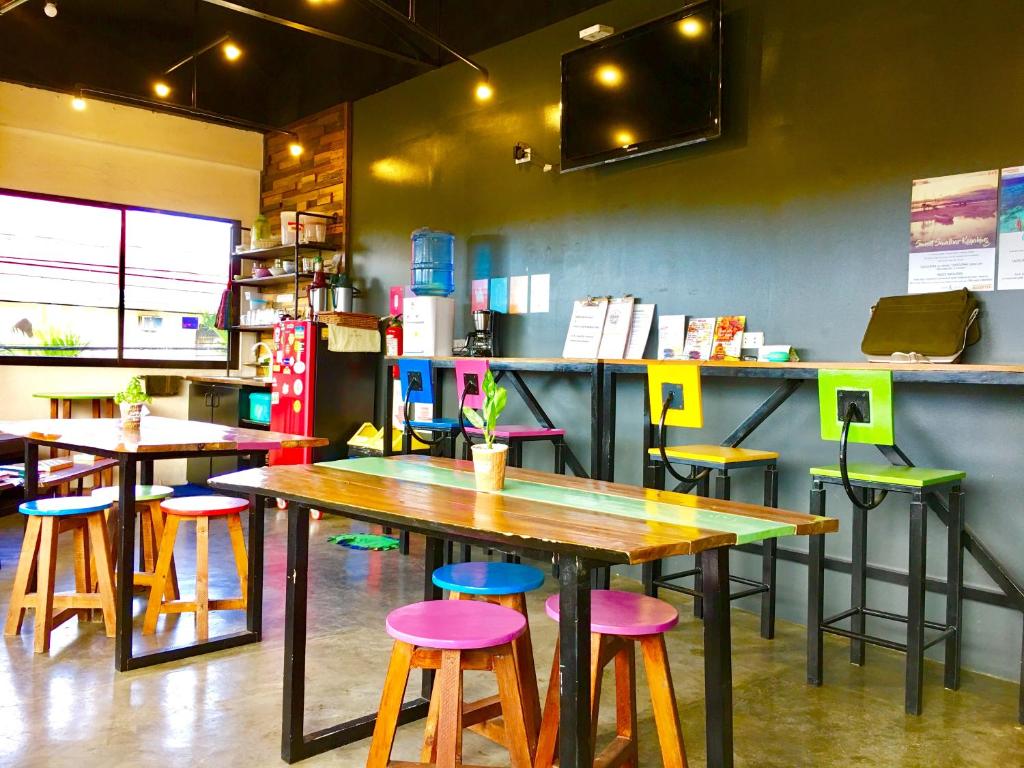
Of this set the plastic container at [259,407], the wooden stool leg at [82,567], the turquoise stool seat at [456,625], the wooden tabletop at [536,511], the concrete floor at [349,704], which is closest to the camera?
the wooden tabletop at [536,511]

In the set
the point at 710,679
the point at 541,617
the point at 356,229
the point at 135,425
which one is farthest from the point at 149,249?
the point at 710,679

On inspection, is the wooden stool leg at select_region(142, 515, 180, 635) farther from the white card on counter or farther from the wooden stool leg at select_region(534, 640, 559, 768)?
the white card on counter

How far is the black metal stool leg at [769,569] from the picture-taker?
3689 millimetres

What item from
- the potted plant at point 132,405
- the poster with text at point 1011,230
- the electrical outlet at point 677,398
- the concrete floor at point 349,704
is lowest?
the concrete floor at point 349,704

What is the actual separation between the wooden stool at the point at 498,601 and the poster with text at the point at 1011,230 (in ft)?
7.59

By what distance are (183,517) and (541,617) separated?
1617 millimetres

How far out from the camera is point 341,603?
401cm

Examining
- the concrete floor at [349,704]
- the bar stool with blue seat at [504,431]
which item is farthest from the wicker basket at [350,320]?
the concrete floor at [349,704]

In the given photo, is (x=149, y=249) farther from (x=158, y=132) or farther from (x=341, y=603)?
(x=341, y=603)

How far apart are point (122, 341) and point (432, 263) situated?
10.9 ft

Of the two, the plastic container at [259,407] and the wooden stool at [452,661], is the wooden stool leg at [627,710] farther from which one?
the plastic container at [259,407]

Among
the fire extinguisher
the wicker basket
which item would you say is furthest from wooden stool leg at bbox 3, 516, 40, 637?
the wicker basket

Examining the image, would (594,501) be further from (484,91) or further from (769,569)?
(484,91)

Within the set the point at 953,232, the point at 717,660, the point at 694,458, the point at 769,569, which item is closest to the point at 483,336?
the point at 694,458
